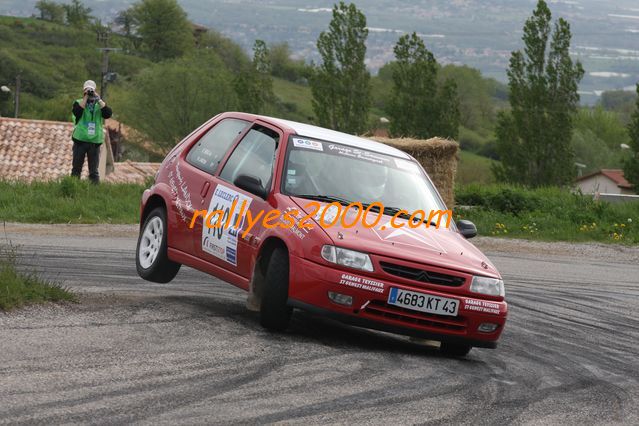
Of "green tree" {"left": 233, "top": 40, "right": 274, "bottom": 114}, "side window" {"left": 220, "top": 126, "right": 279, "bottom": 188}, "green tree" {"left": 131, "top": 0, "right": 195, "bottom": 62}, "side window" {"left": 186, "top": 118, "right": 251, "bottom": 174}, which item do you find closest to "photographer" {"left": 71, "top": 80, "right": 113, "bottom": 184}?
"side window" {"left": 186, "top": 118, "right": 251, "bottom": 174}

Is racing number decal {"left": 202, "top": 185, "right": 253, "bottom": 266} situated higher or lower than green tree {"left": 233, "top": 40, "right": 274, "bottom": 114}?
higher

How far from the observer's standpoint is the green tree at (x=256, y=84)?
114 m

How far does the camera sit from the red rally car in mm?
7949

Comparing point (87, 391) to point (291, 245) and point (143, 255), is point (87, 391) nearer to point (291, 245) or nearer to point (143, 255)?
point (291, 245)

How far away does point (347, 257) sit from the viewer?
793 centimetres

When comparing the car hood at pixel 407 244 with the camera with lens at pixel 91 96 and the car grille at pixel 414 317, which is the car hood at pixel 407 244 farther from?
the camera with lens at pixel 91 96

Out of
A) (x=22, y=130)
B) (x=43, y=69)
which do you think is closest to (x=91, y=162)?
(x=22, y=130)

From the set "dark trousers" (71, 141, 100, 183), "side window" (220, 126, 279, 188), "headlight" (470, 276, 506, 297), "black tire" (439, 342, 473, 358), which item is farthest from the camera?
"dark trousers" (71, 141, 100, 183)

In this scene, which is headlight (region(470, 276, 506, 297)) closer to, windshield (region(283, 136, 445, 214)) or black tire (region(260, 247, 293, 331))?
windshield (region(283, 136, 445, 214))

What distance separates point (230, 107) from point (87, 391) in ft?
367

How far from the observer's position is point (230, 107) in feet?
383

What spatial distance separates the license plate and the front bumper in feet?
0.10

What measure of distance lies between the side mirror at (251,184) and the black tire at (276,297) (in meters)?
0.80

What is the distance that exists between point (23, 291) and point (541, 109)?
68.3 meters
